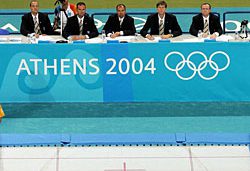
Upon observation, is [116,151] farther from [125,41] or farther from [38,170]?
A: [125,41]

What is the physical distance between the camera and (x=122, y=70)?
369 inches

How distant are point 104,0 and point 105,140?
37.2 ft

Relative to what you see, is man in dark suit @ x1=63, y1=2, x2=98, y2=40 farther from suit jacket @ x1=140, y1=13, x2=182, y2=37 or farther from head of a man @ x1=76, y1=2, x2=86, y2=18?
suit jacket @ x1=140, y1=13, x2=182, y2=37

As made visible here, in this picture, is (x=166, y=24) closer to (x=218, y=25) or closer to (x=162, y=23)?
(x=162, y=23)

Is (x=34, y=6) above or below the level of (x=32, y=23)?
above

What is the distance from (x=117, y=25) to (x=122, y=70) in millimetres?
1690

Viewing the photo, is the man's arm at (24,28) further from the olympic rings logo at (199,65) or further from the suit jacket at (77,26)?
the olympic rings logo at (199,65)

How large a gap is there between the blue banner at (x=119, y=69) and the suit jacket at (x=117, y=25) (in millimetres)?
1493

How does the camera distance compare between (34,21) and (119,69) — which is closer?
(119,69)

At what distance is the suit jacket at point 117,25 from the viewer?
10805 millimetres

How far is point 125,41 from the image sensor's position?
31.8 feet

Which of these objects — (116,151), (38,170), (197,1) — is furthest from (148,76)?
(197,1)

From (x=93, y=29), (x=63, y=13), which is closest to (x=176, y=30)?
(x=93, y=29)

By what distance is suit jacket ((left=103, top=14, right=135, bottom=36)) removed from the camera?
35.4 ft
